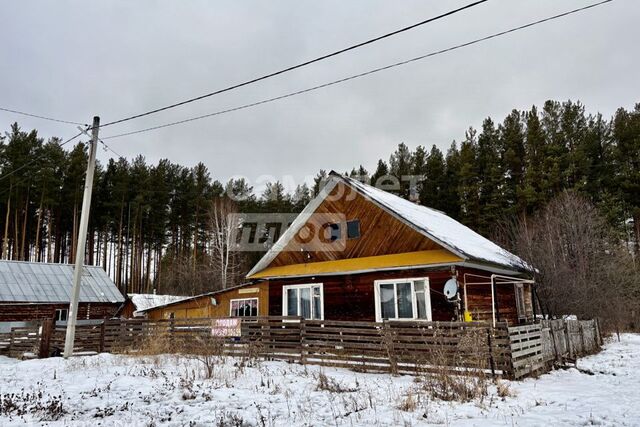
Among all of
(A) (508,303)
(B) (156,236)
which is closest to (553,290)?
(A) (508,303)

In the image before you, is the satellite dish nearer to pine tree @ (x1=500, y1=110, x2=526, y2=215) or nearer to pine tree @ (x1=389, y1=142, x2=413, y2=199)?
pine tree @ (x1=500, y1=110, x2=526, y2=215)

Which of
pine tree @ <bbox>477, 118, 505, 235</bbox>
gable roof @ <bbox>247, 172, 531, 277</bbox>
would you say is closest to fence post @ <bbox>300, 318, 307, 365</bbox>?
gable roof @ <bbox>247, 172, 531, 277</bbox>

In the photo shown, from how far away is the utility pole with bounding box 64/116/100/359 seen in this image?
543 inches

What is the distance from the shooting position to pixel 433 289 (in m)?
14.7

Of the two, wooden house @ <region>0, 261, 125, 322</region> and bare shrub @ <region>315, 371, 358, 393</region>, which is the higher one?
wooden house @ <region>0, 261, 125, 322</region>

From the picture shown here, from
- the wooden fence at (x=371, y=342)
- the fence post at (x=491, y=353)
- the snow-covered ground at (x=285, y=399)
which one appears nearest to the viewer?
the snow-covered ground at (x=285, y=399)

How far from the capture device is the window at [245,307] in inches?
907

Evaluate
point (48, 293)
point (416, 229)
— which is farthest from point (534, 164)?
point (48, 293)

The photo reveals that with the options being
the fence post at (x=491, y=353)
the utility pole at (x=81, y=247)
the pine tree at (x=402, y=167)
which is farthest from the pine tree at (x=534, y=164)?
the utility pole at (x=81, y=247)

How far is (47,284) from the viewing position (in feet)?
98.8

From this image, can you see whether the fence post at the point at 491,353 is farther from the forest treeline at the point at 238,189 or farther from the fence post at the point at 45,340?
the forest treeline at the point at 238,189

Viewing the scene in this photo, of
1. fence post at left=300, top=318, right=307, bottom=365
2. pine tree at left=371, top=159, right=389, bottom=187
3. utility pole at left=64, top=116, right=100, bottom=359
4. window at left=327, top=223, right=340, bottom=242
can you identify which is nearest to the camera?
fence post at left=300, top=318, right=307, bottom=365

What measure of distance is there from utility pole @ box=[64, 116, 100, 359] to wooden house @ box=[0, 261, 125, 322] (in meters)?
17.1

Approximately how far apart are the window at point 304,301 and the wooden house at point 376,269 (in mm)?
42
